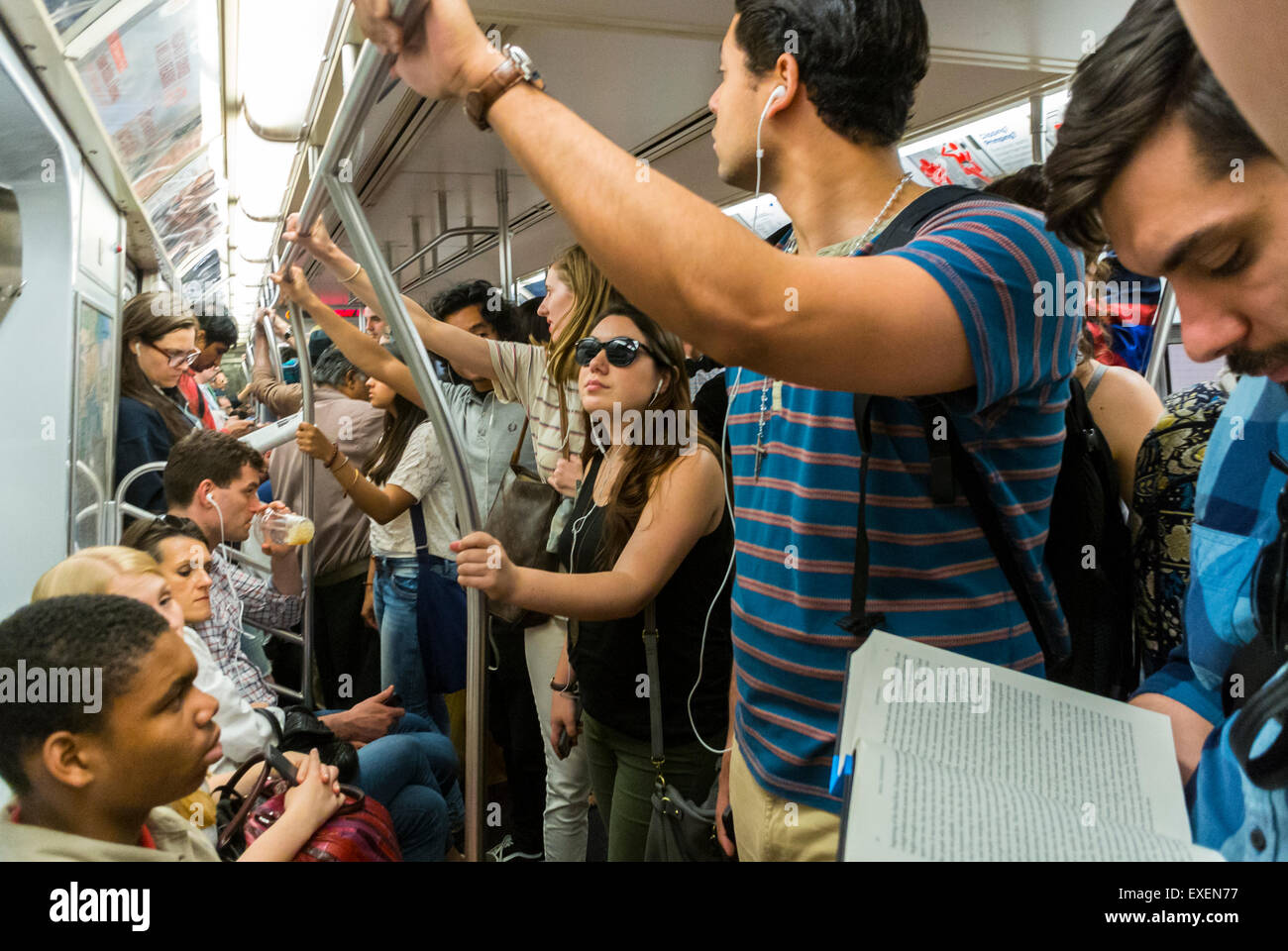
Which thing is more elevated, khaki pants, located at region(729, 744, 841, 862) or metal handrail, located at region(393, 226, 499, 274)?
metal handrail, located at region(393, 226, 499, 274)

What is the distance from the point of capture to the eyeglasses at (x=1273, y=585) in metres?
0.79

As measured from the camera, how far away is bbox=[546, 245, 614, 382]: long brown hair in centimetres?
171

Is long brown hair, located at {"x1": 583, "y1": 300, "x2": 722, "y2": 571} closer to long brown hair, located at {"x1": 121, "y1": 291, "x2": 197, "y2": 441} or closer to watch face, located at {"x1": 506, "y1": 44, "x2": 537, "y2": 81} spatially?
long brown hair, located at {"x1": 121, "y1": 291, "x2": 197, "y2": 441}

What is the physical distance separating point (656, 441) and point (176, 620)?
2.81 feet

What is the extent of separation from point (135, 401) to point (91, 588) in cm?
41

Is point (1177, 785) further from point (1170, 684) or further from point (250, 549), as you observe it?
point (250, 549)

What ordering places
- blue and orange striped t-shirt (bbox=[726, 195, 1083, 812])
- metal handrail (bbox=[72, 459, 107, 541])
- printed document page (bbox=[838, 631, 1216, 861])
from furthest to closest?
metal handrail (bbox=[72, 459, 107, 541]) < blue and orange striped t-shirt (bbox=[726, 195, 1083, 812]) < printed document page (bbox=[838, 631, 1216, 861])

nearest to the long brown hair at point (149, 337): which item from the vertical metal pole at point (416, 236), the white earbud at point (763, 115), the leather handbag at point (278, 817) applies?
the leather handbag at point (278, 817)

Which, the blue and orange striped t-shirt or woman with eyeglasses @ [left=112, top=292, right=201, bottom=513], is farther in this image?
woman with eyeglasses @ [left=112, top=292, right=201, bottom=513]

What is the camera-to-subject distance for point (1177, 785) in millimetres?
731

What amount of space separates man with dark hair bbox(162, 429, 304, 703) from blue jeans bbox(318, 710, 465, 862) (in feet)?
0.70

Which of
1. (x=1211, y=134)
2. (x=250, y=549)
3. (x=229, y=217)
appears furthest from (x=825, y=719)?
(x=229, y=217)

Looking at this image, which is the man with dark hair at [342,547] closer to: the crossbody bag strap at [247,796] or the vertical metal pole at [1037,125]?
the crossbody bag strap at [247,796]

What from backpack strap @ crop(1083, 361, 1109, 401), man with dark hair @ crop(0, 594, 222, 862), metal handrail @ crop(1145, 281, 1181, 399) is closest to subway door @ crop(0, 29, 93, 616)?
man with dark hair @ crop(0, 594, 222, 862)
